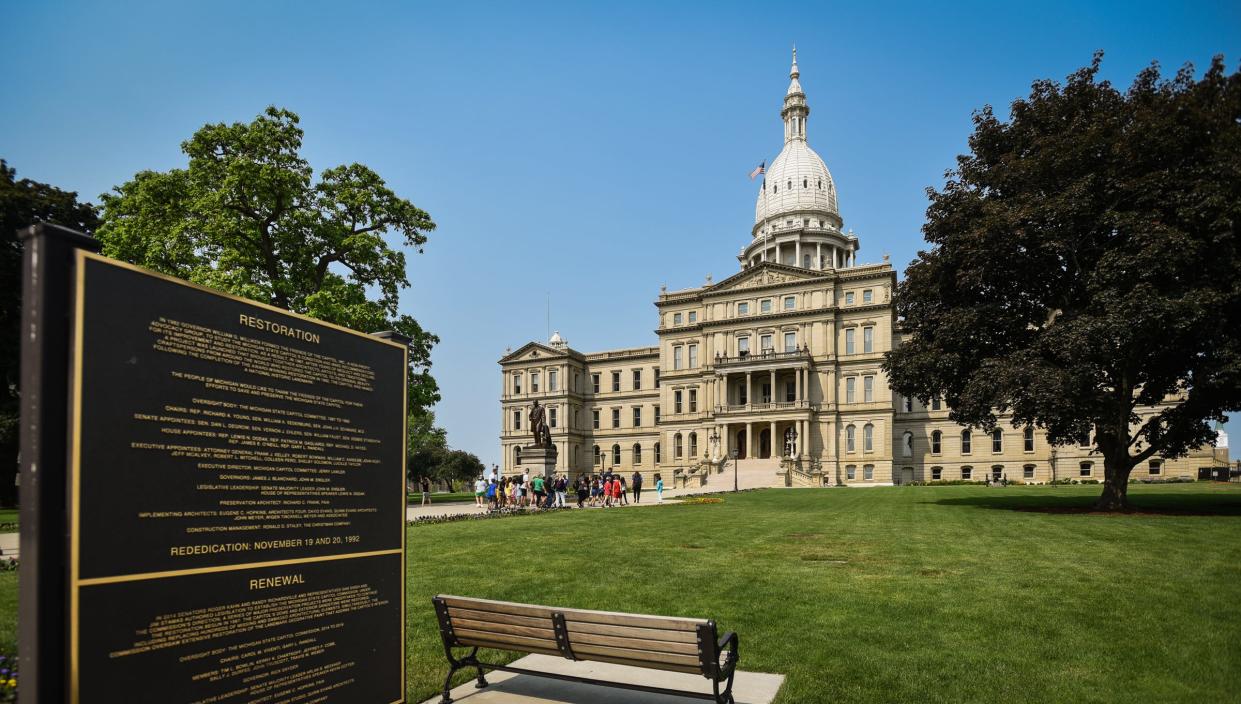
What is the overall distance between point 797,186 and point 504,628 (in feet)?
311

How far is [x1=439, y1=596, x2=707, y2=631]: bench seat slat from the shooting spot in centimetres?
557

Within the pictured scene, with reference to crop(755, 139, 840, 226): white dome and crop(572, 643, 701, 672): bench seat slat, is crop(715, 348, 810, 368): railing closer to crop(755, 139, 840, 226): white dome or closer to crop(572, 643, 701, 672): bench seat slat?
crop(755, 139, 840, 226): white dome

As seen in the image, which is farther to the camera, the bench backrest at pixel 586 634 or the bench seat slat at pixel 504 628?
the bench seat slat at pixel 504 628

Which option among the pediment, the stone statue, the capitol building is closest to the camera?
the stone statue

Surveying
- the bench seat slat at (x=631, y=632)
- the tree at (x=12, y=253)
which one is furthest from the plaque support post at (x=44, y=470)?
the tree at (x=12, y=253)

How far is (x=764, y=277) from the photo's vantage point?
71.1 m

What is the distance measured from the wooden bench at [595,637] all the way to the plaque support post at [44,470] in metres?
3.39

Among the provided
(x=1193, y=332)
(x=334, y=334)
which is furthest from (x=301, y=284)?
(x=1193, y=332)

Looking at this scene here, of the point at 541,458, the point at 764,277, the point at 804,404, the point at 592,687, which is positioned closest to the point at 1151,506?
the point at 541,458

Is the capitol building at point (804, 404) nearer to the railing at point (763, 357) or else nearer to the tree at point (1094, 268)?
the railing at point (763, 357)

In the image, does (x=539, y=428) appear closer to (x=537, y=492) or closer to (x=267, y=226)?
(x=537, y=492)

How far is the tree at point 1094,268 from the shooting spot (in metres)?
21.6

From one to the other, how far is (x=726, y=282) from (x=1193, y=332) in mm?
51256

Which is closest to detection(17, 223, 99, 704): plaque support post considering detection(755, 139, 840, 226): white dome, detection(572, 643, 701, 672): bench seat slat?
detection(572, 643, 701, 672): bench seat slat
